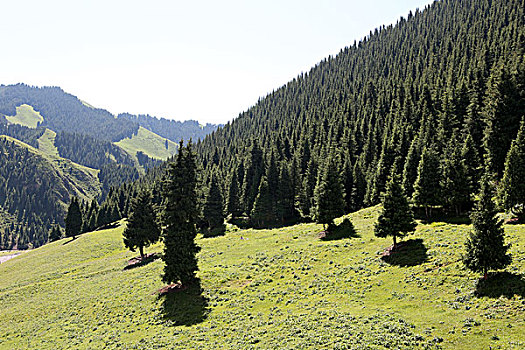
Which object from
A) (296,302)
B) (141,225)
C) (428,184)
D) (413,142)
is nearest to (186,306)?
→ (296,302)

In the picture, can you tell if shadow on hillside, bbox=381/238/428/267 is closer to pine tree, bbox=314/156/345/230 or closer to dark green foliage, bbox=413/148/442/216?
dark green foliage, bbox=413/148/442/216

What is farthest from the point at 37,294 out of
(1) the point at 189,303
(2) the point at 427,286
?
(2) the point at 427,286

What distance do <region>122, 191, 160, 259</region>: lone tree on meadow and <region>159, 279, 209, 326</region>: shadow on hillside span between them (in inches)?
1124

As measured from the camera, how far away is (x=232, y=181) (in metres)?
95.0

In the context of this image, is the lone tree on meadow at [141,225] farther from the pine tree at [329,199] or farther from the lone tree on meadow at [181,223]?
the pine tree at [329,199]

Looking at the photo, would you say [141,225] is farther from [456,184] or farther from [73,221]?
[73,221]

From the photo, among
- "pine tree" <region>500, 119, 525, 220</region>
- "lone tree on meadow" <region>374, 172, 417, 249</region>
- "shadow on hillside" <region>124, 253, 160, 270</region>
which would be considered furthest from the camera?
"shadow on hillside" <region>124, 253, 160, 270</region>

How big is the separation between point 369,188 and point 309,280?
46525 millimetres

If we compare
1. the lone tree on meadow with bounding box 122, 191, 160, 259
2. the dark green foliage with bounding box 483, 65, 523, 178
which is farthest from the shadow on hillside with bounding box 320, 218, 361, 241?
the lone tree on meadow with bounding box 122, 191, 160, 259

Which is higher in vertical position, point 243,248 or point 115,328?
point 243,248

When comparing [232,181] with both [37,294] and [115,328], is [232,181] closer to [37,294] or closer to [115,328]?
[37,294]

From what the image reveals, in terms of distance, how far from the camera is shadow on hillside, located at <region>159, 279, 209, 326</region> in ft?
105

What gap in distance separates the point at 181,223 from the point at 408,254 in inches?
1158

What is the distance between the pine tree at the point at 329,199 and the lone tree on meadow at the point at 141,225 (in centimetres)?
3484
